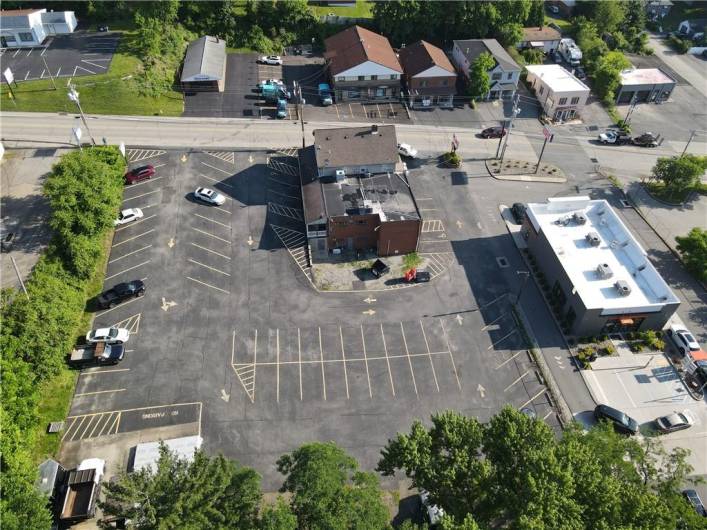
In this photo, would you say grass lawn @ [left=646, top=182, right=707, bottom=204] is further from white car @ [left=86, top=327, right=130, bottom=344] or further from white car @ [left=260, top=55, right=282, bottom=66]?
white car @ [left=86, top=327, right=130, bottom=344]

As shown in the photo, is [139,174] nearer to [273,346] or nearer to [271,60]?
[273,346]

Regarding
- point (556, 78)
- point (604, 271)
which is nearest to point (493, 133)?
point (556, 78)

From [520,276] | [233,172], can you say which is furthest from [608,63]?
[233,172]

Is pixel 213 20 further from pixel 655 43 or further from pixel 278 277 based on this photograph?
pixel 655 43

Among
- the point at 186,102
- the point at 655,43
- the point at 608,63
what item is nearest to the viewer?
the point at 186,102

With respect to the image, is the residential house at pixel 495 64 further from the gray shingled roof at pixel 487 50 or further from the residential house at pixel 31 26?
the residential house at pixel 31 26

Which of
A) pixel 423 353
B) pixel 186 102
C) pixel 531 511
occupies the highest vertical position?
pixel 531 511

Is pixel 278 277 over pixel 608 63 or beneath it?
beneath

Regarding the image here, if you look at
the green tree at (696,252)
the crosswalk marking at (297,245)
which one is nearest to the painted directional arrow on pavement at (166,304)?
the crosswalk marking at (297,245)
